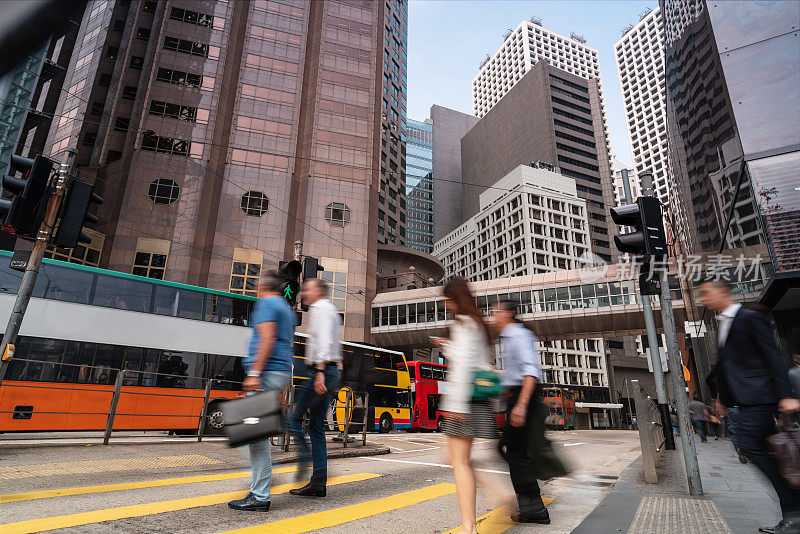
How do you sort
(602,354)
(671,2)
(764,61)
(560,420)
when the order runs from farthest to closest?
(602,354) → (560,420) → (671,2) → (764,61)

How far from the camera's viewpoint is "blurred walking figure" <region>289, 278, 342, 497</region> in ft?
12.8

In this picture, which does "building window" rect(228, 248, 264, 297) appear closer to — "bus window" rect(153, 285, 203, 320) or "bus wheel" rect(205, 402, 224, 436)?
Answer: "bus window" rect(153, 285, 203, 320)

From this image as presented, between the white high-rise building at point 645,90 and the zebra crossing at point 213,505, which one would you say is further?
the white high-rise building at point 645,90

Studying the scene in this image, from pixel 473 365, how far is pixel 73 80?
53366 millimetres

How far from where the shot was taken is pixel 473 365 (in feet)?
9.50

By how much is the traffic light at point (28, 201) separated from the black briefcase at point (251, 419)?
17.7ft

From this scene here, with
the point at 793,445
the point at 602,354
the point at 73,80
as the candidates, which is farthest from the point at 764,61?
the point at 602,354

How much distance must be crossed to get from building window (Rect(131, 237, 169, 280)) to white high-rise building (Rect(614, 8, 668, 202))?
388 ft

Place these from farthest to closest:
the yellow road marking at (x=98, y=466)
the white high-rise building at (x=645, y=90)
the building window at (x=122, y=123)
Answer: the white high-rise building at (x=645, y=90), the building window at (x=122, y=123), the yellow road marking at (x=98, y=466)

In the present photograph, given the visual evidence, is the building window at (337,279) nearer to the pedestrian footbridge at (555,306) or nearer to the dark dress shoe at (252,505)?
the pedestrian footbridge at (555,306)

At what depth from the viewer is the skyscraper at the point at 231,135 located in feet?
108

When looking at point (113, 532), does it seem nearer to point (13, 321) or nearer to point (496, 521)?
point (496, 521)

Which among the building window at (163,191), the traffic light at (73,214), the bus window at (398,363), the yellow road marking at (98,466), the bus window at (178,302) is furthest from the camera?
the building window at (163,191)

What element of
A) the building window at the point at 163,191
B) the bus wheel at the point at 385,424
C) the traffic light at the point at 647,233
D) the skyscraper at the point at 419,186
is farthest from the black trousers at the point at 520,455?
the skyscraper at the point at 419,186
